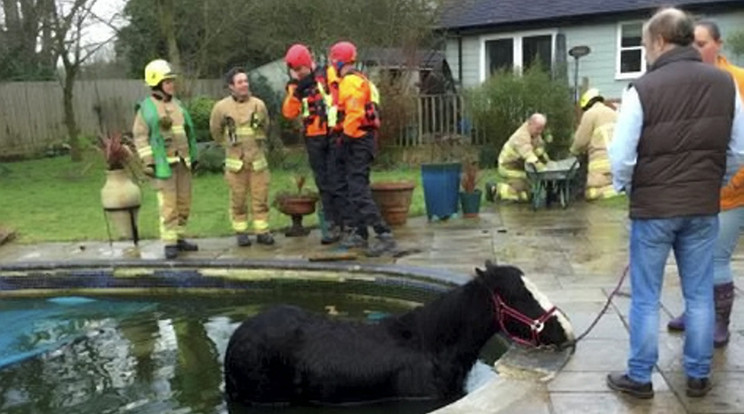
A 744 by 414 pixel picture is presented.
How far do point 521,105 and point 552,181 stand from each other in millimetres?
4873

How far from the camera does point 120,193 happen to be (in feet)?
29.0

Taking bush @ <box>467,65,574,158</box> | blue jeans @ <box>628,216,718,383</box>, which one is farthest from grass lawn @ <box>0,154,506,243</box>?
blue jeans @ <box>628,216,718,383</box>

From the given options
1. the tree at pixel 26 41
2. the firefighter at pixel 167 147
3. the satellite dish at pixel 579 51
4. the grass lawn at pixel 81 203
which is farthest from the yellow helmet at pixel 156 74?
the satellite dish at pixel 579 51

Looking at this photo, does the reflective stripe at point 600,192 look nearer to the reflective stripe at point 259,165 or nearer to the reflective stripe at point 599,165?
the reflective stripe at point 599,165

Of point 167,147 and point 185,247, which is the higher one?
point 167,147

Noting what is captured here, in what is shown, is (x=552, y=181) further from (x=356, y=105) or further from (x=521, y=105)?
(x=521, y=105)

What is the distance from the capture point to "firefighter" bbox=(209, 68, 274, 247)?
328 inches

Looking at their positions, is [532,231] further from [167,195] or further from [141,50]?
[141,50]

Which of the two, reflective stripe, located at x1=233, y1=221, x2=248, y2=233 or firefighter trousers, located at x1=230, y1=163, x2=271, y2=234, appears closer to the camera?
firefighter trousers, located at x1=230, y1=163, x2=271, y2=234

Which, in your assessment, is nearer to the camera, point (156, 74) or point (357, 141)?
point (357, 141)

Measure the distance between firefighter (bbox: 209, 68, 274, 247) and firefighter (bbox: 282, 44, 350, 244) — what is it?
1.30 feet

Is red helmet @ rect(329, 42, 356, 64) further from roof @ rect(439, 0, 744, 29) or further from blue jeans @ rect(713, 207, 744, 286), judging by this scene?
roof @ rect(439, 0, 744, 29)

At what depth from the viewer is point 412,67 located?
1809 cm

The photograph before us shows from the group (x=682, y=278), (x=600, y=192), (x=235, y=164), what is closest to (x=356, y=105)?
(x=235, y=164)
